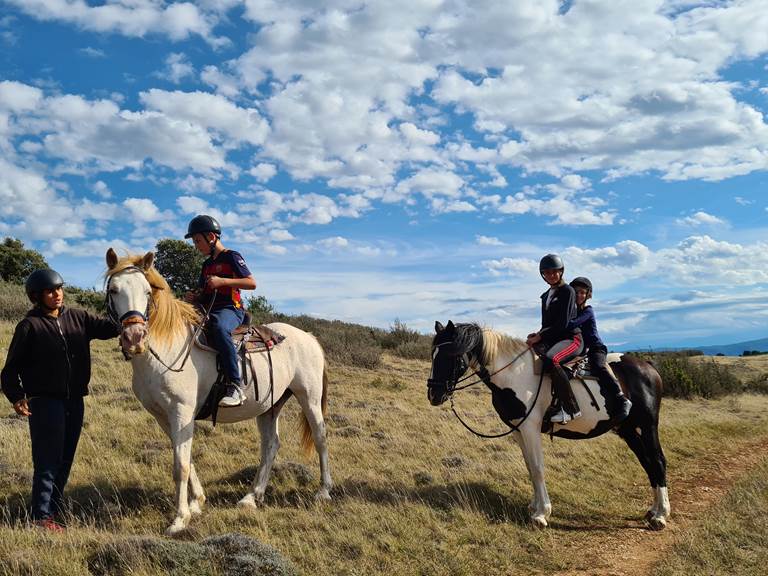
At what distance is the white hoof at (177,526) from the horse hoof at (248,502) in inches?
32.2

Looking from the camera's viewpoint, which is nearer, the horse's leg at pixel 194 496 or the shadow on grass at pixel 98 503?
the shadow on grass at pixel 98 503

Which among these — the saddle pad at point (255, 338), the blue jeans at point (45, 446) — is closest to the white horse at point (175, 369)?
the saddle pad at point (255, 338)

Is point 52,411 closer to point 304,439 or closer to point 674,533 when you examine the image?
point 304,439

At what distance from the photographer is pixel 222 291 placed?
634 centimetres

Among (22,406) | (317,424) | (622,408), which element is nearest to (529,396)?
(622,408)

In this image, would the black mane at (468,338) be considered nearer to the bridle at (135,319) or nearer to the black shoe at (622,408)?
the black shoe at (622,408)

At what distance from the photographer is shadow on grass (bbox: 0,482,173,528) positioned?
18.9 ft

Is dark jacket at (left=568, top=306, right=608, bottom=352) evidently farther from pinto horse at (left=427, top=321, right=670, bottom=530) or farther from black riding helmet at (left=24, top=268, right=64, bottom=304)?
black riding helmet at (left=24, top=268, right=64, bottom=304)

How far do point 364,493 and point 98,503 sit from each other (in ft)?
9.97

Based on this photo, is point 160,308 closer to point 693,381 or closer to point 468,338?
point 468,338

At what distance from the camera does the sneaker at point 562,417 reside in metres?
6.73

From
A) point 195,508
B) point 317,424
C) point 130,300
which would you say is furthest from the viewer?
point 317,424

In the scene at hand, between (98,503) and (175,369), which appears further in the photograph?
(98,503)

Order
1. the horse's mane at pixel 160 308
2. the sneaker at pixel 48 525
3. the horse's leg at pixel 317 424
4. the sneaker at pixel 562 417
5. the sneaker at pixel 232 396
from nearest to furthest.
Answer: the sneaker at pixel 48 525
the horse's mane at pixel 160 308
the sneaker at pixel 232 396
the sneaker at pixel 562 417
the horse's leg at pixel 317 424
